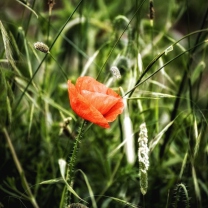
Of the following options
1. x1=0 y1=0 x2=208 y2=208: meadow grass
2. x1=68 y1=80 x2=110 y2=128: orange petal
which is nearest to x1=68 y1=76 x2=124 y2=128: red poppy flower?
x1=68 y1=80 x2=110 y2=128: orange petal

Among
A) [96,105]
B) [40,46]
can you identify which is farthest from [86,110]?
[40,46]

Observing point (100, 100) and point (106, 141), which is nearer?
point (100, 100)

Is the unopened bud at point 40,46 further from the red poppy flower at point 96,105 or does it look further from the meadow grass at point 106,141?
the meadow grass at point 106,141

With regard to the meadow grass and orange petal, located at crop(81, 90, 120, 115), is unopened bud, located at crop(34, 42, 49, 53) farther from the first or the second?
the meadow grass

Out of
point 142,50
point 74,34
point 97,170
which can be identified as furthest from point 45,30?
point 74,34

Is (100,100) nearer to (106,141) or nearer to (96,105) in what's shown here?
(96,105)

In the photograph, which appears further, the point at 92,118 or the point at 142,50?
the point at 142,50

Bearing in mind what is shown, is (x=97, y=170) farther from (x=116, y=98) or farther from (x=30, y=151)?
(x=116, y=98)

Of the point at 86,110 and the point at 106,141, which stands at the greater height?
the point at 86,110
